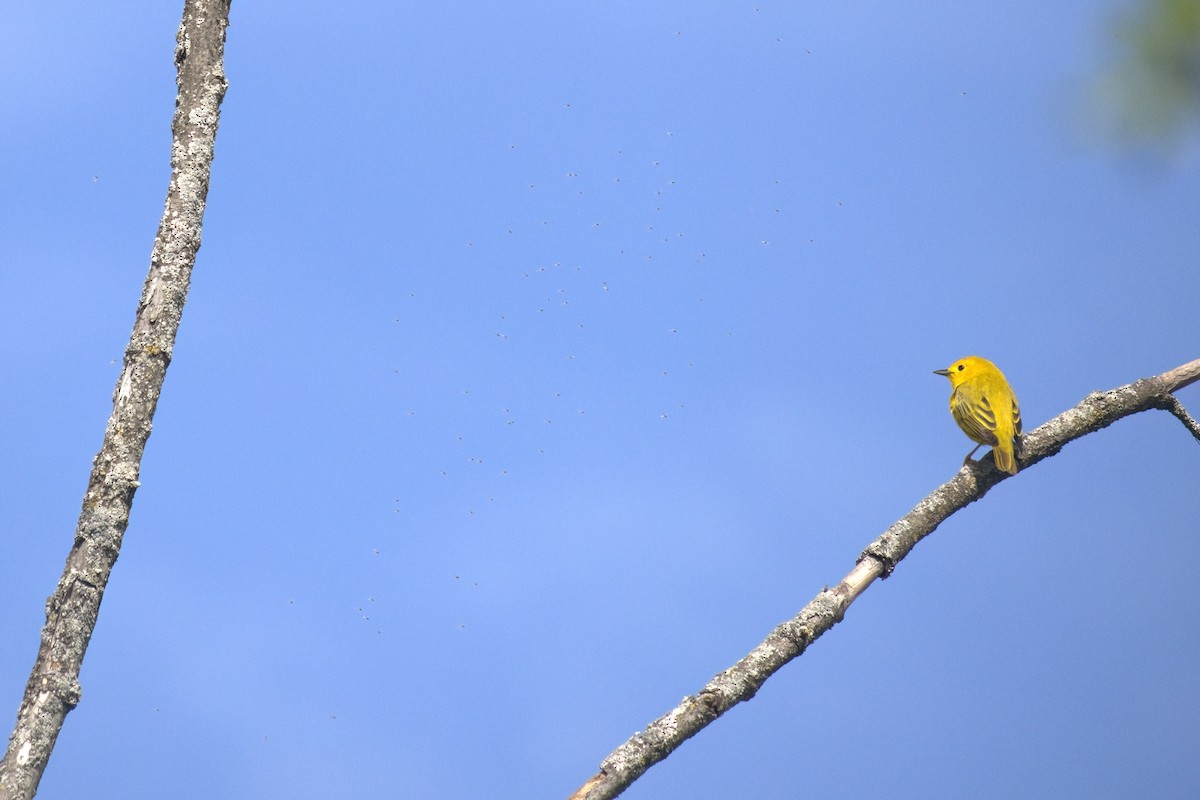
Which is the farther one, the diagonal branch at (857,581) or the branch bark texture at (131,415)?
the diagonal branch at (857,581)

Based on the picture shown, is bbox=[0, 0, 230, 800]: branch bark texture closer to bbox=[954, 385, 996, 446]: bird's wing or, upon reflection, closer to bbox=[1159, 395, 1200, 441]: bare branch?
bbox=[954, 385, 996, 446]: bird's wing

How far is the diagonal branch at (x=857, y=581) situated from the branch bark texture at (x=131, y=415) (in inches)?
60.8

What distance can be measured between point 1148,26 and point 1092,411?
2.69 meters

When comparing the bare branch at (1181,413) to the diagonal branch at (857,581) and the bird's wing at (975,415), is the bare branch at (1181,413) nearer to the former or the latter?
the diagonal branch at (857,581)

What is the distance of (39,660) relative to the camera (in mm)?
3477

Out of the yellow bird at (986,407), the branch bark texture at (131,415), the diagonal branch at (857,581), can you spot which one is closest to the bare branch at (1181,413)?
the diagonal branch at (857,581)

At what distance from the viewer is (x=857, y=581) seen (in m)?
4.06

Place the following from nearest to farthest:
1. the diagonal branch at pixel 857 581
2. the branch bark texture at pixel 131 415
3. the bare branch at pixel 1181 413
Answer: the branch bark texture at pixel 131 415 < the diagonal branch at pixel 857 581 < the bare branch at pixel 1181 413

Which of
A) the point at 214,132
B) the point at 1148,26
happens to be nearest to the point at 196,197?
the point at 214,132

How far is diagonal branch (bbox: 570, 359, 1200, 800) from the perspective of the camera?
3.55 meters

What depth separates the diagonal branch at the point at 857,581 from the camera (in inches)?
140

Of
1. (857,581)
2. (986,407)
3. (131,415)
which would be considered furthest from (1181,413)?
(131,415)

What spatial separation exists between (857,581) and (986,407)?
55.6 inches

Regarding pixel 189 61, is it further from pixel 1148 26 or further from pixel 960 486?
pixel 1148 26
